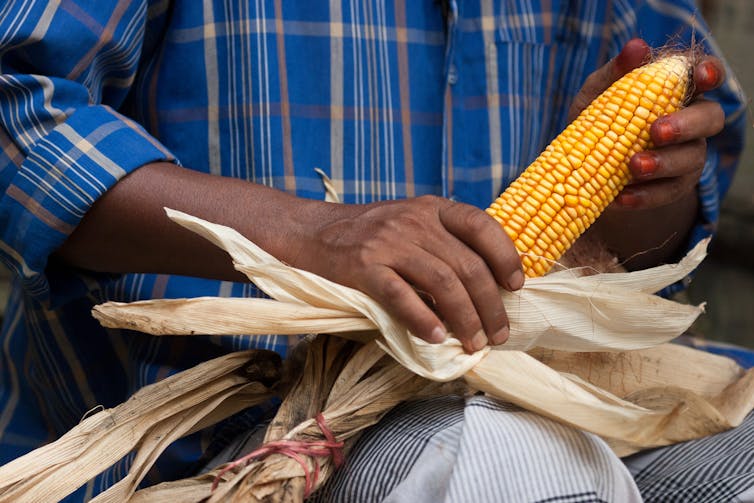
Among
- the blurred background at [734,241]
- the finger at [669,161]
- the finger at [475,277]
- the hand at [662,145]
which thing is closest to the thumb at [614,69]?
the hand at [662,145]

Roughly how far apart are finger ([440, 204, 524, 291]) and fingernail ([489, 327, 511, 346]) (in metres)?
0.05

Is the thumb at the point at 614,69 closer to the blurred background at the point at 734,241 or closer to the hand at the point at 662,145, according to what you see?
the hand at the point at 662,145

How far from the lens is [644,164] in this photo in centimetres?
106

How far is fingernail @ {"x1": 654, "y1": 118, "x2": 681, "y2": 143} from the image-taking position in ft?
3.44

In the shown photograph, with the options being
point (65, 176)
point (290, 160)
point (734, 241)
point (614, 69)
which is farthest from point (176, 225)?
point (734, 241)

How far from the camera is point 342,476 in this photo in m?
0.94

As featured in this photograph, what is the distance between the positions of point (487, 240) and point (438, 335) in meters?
0.10

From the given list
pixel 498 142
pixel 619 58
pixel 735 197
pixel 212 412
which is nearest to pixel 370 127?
pixel 498 142

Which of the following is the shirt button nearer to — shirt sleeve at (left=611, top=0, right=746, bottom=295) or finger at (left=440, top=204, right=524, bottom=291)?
shirt sleeve at (left=611, top=0, right=746, bottom=295)

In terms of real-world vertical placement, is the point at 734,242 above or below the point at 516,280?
below

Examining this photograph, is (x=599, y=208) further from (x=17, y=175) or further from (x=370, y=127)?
(x=17, y=175)

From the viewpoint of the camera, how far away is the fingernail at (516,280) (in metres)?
0.90

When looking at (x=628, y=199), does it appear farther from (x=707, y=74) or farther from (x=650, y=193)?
(x=707, y=74)

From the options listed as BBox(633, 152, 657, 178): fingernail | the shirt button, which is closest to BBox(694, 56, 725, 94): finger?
BBox(633, 152, 657, 178): fingernail
